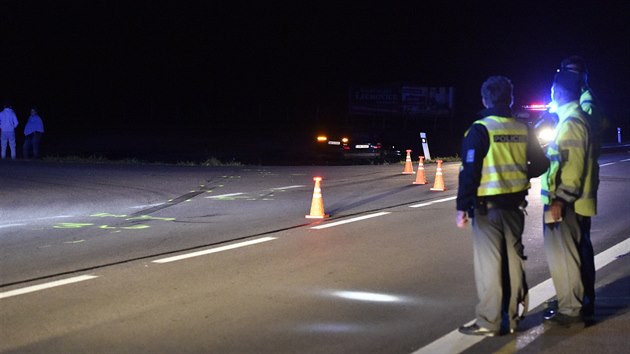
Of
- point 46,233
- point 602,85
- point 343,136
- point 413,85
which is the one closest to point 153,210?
point 46,233

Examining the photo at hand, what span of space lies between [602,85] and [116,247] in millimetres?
101897

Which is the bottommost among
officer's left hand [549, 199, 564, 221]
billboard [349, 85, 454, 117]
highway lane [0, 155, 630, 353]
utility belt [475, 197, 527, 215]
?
highway lane [0, 155, 630, 353]

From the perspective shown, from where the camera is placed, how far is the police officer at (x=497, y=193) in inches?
262

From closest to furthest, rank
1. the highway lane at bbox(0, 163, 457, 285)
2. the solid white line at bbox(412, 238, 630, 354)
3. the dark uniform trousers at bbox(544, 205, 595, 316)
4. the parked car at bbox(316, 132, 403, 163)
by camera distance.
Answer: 1. the solid white line at bbox(412, 238, 630, 354)
2. the dark uniform trousers at bbox(544, 205, 595, 316)
3. the highway lane at bbox(0, 163, 457, 285)
4. the parked car at bbox(316, 132, 403, 163)

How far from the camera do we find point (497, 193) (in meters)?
6.66

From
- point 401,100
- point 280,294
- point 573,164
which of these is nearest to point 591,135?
point 573,164

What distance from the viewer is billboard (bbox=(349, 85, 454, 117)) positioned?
208ft

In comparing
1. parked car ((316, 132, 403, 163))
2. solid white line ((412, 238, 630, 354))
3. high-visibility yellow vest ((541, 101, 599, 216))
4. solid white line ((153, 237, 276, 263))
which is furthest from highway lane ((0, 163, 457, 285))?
high-visibility yellow vest ((541, 101, 599, 216))

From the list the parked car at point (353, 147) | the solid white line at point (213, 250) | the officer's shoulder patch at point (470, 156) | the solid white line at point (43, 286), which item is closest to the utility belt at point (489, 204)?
the officer's shoulder patch at point (470, 156)

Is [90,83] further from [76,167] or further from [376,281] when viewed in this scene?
[376,281]

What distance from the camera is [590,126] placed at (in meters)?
7.13

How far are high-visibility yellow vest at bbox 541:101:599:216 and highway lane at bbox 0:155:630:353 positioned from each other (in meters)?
1.06

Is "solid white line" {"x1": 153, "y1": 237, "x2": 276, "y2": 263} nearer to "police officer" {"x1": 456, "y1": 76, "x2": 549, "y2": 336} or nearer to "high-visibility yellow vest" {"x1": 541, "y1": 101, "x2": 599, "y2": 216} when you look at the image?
"police officer" {"x1": 456, "y1": 76, "x2": 549, "y2": 336}

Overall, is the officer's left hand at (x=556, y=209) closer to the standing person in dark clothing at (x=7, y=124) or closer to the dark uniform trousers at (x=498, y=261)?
the dark uniform trousers at (x=498, y=261)
